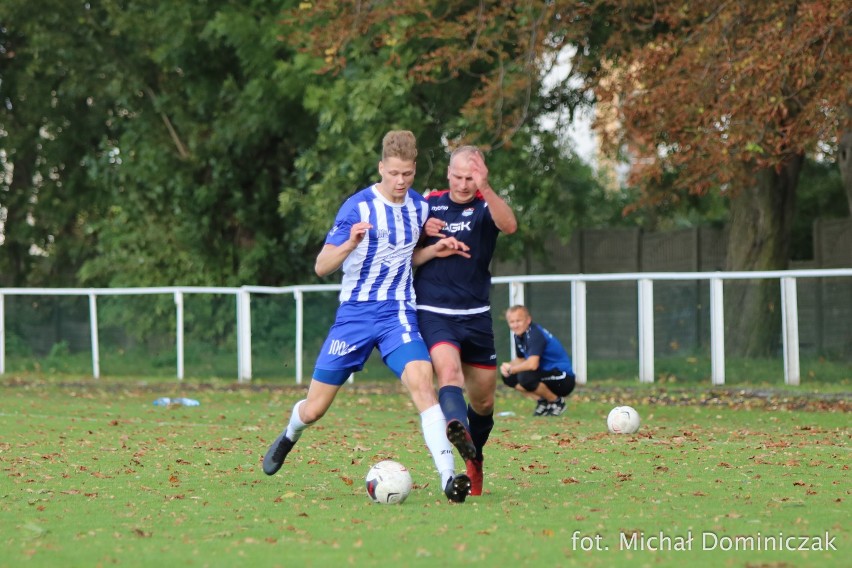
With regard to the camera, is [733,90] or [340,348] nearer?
[340,348]

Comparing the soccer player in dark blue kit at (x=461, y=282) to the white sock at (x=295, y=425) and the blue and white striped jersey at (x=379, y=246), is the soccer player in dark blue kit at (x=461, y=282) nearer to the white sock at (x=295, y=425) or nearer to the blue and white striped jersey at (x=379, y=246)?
the blue and white striped jersey at (x=379, y=246)

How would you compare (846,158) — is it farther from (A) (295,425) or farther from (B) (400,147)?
(B) (400,147)

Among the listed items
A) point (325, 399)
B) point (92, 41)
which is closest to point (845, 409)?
point (325, 399)

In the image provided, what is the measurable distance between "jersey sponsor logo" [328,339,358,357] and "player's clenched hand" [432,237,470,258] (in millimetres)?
761

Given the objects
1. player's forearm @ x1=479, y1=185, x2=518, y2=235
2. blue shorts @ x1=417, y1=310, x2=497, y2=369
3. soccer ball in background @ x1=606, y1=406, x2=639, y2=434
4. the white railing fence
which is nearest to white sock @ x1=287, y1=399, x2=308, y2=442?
blue shorts @ x1=417, y1=310, x2=497, y2=369

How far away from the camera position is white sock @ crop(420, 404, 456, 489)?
828 centimetres

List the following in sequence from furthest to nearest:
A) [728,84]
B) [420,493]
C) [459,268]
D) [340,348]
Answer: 1. [728,84]
2. [420,493]
3. [459,268]
4. [340,348]

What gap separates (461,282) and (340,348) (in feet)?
2.76

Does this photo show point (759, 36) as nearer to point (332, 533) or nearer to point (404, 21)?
point (404, 21)

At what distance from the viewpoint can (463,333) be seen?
28.8ft

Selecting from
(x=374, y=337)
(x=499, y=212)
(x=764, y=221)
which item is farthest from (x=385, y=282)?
(x=764, y=221)

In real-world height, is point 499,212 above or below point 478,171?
below

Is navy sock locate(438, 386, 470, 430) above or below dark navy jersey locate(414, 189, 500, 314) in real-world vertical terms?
below

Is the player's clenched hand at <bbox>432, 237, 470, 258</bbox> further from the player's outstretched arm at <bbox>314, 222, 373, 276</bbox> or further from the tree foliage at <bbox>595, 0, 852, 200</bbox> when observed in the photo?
the tree foliage at <bbox>595, 0, 852, 200</bbox>
